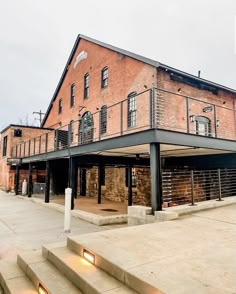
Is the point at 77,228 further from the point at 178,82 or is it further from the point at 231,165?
the point at 178,82

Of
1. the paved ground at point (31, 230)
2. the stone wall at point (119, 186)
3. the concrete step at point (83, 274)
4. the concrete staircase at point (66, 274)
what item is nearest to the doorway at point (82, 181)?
the stone wall at point (119, 186)

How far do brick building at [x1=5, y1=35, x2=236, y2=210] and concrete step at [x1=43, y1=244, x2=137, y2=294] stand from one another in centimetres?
279

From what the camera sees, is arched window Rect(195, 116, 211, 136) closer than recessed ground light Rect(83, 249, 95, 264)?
No

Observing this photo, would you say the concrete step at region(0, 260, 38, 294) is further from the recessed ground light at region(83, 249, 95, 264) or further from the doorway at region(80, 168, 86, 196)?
the doorway at region(80, 168, 86, 196)

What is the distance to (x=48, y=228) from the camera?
648 centimetres

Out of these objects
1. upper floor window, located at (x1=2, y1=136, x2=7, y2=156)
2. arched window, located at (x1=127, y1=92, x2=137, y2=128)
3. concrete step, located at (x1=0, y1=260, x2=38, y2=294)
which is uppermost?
arched window, located at (x1=127, y1=92, x2=137, y2=128)

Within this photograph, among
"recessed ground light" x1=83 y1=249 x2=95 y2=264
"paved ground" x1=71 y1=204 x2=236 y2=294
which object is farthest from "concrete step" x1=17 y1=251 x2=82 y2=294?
"paved ground" x1=71 y1=204 x2=236 y2=294

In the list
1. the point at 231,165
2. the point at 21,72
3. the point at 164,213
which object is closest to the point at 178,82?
the point at 231,165

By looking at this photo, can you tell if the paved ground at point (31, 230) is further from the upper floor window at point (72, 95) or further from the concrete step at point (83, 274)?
the upper floor window at point (72, 95)

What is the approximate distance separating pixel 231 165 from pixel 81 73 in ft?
43.0

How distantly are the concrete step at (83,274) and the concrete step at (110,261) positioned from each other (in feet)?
0.16

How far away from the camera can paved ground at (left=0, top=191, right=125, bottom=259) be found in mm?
4883

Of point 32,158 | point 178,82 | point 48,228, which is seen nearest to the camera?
point 48,228

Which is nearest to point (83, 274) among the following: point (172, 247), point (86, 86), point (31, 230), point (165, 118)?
point (172, 247)
